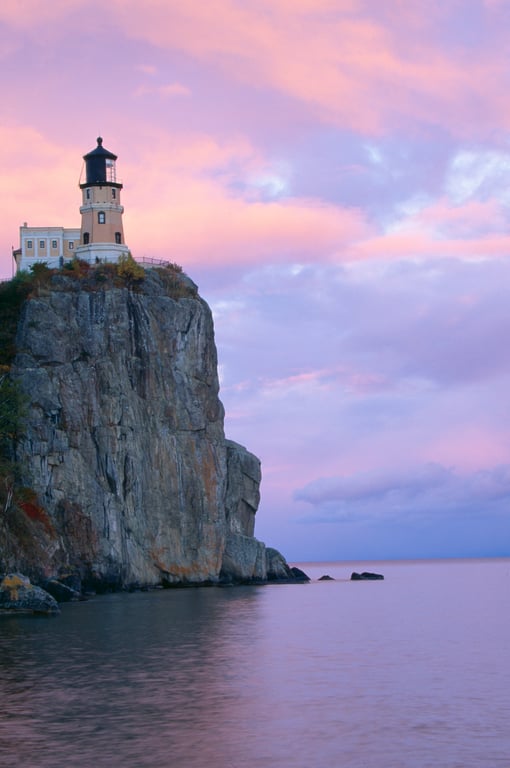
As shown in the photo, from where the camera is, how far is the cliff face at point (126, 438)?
88812mm

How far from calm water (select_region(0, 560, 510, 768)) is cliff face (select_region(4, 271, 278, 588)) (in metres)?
21.8

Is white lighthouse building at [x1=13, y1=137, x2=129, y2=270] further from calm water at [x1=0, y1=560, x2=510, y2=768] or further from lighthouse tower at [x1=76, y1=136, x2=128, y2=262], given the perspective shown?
calm water at [x1=0, y1=560, x2=510, y2=768]

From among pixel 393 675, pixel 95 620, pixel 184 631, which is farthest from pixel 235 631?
pixel 393 675

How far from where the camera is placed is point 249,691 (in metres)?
36.4

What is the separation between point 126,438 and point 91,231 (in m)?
28.6

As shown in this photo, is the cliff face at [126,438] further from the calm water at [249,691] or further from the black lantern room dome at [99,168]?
the calm water at [249,691]

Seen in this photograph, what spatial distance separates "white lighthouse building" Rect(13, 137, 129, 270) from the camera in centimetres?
11256

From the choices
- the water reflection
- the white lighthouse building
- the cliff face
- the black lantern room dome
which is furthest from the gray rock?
the black lantern room dome

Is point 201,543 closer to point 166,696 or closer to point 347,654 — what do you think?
point 347,654

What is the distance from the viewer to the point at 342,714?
1262 inches

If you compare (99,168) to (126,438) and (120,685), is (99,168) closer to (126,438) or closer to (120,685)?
(126,438)

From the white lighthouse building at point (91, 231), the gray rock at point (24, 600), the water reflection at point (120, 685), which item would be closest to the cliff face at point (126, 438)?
the white lighthouse building at point (91, 231)

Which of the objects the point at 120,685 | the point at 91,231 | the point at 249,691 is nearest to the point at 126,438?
the point at 91,231

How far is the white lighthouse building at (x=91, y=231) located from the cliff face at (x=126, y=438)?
967 cm
